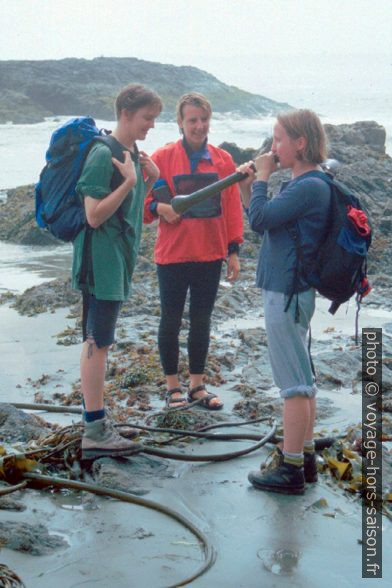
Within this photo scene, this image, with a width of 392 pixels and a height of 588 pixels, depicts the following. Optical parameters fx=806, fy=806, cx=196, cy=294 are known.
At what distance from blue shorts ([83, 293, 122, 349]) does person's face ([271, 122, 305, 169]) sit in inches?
39.9

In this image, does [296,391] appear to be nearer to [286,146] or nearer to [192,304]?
[286,146]

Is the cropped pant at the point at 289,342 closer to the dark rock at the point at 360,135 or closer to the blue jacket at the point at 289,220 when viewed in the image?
the blue jacket at the point at 289,220

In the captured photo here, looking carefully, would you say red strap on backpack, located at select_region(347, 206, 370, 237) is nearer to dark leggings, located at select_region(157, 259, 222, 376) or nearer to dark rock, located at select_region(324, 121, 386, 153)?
dark leggings, located at select_region(157, 259, 222, 376)

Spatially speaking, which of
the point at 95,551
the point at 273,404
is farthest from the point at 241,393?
the point at 95,551

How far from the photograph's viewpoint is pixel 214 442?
14.0 ft

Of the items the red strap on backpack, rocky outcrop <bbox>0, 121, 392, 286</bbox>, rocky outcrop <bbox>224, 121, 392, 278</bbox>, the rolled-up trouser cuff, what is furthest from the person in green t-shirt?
rocky outcrop <bbox>0, 121, 392, 286</bbox>

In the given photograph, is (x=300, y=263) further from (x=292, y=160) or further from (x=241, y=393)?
(x=241, y=393)

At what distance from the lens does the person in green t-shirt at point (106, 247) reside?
361cm

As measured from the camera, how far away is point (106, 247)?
3.73 meters

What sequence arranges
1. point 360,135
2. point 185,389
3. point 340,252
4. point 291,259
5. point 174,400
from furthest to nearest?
1. point 360,135
2. point 185,389
3. point 174,400
4. point 291,259
5. point 340,252

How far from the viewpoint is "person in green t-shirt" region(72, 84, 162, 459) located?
3.61m

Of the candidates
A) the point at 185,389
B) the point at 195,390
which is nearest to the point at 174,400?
the point at 195,390

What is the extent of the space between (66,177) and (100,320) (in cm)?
68

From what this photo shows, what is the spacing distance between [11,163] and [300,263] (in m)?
22.0
